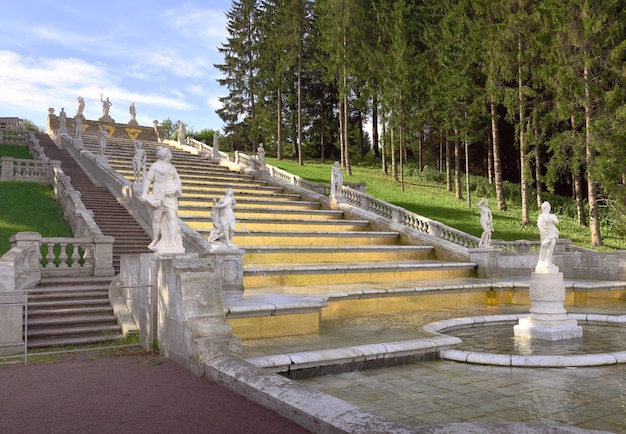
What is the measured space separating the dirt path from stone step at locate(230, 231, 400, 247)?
9.32 meters

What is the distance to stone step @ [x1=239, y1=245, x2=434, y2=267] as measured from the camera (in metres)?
15.2

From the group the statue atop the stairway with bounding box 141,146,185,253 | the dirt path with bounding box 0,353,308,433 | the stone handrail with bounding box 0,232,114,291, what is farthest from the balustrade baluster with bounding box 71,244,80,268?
the dirt path with bounding box 0,353,308,433

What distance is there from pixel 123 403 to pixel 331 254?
11.1 meters

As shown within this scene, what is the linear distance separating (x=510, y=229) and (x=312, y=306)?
17.4 metres

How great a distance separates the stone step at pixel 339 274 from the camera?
1277 centimetres

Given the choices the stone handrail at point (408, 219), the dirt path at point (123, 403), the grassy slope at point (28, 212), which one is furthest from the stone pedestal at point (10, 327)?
the stone handrail at point (408, 219)

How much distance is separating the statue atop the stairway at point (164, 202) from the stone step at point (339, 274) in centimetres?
418

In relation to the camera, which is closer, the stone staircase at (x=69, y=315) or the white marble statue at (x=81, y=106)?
the stone staircase at (x=69, y=315)

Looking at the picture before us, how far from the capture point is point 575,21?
2231 cm

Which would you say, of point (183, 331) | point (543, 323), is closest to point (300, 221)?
point (543, 323)

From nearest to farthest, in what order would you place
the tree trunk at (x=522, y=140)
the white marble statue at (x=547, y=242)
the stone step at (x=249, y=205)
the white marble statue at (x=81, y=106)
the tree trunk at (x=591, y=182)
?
the white marble statue at (x=547, y=242) → the stone step at (x=249, y=205) → the tree trunk at (x=591, y=182) → the tree trunk at (x=522, y=140) → the white marble statue at (x=81, y=106)

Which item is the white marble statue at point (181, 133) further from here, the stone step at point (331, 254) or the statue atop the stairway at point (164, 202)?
the statue atop the stairway at point (164, 202)

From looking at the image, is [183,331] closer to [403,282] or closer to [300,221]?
[403,282]

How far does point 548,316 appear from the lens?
9086 millimetres
